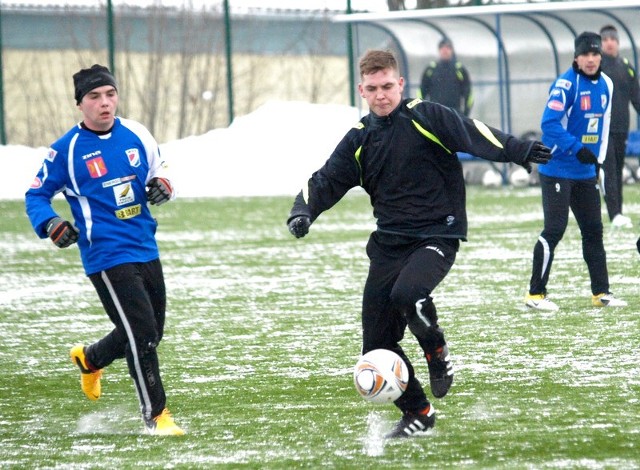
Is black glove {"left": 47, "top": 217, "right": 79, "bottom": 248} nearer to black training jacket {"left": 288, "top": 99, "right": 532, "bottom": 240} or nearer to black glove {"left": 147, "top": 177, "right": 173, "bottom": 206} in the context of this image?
black glove {"left": 147, "top": 177, "right": 173, "bottom": 206}

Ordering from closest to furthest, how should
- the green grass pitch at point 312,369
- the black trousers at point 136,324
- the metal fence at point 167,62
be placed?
the green grass pitch at point 312,369 → the black trousers at point 136,324 → the metal fence at point 167,62

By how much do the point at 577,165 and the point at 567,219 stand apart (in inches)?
16.2

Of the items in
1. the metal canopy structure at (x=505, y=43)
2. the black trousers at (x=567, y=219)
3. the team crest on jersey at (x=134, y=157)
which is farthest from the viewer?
the metal canopy structure at (x=505, y=43)

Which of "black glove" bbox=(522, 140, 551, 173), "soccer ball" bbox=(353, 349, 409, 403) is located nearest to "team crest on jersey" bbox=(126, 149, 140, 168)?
"soccer ball" bbox=(353, 349, 409, 403)

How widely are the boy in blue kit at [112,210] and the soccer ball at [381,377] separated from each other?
99cm

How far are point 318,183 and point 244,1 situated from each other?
73.4 feet

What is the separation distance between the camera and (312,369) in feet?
25.5

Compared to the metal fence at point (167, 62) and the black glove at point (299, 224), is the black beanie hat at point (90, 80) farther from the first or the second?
the metal fence at point (167, 62)

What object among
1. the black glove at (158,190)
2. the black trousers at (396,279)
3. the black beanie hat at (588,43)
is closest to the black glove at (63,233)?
the black glove at (158,190)

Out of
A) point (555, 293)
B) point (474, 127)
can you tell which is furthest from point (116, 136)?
point (555, 293)

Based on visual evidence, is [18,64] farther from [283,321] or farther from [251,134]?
[283,321]

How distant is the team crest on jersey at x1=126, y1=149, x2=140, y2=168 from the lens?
647 centimetres

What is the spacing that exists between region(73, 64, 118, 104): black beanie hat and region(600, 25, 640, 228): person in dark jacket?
743 centimetres

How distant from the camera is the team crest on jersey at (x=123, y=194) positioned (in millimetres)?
6434
